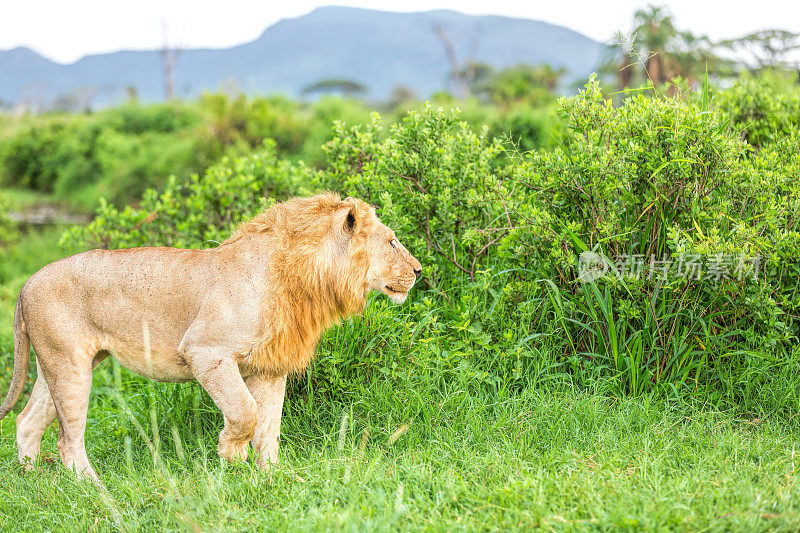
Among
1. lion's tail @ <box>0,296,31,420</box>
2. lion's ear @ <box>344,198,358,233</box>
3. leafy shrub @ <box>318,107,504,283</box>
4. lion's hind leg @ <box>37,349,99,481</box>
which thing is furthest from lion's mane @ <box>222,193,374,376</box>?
lion's tail @ <box>0,296,31,420</box>

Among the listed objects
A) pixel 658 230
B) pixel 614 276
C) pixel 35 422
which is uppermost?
pixel 658 230

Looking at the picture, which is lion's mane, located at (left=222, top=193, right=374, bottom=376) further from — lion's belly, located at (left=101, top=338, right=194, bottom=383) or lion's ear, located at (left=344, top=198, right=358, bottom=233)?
lion's belly, located at (left=101, top=338, right=194, bottom=383)

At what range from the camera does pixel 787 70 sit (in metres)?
8.20

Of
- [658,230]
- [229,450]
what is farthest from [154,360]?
[658,230]

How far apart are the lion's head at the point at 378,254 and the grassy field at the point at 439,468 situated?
2.35 ft

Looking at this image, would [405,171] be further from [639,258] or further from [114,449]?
[114,449]

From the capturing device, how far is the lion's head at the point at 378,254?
11.7 feet

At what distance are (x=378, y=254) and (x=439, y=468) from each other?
43.1 inches

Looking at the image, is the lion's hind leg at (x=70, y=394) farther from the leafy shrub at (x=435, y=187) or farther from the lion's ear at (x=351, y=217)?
the leafy shrub at (x=435, y=187)

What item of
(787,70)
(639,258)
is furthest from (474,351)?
(787,70)

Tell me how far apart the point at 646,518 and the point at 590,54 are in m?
209

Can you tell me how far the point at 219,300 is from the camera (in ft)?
11.2

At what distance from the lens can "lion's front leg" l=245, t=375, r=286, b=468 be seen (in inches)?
143

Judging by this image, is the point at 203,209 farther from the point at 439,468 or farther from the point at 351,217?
the point at 439,468
